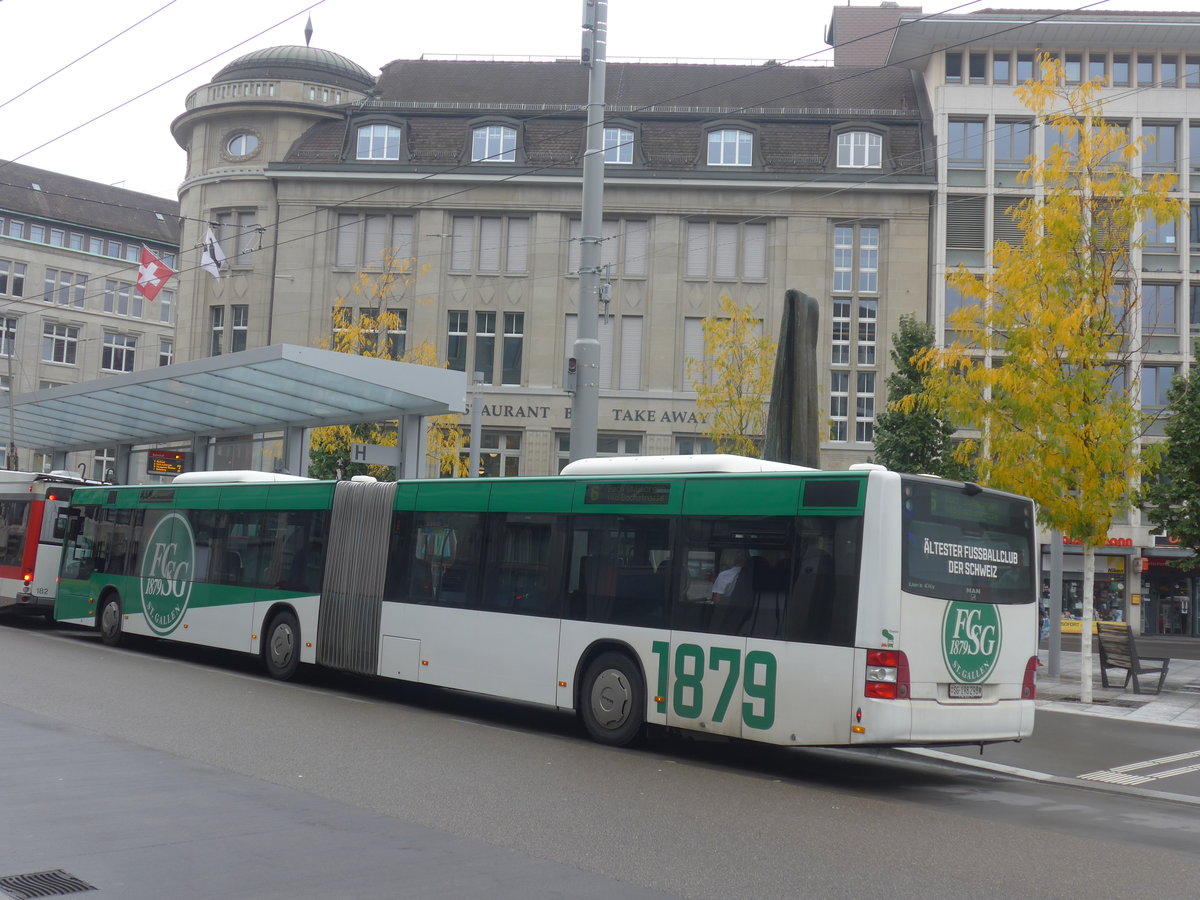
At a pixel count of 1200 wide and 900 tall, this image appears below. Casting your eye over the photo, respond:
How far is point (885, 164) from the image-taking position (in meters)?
45.8

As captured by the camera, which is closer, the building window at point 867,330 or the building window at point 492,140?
Result: the building window at point 867,330

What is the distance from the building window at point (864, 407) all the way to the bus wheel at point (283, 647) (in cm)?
3109

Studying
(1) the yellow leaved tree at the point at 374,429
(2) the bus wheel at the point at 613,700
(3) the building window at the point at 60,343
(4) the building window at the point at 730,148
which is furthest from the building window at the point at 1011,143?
(3) the building window at the point at 60,343

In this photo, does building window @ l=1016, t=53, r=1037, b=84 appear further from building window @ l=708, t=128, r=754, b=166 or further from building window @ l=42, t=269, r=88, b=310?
building window @ l=42, t=269, r=88, b=310

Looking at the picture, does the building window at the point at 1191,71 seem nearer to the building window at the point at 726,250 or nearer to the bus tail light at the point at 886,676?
the building window at the point at 726,250

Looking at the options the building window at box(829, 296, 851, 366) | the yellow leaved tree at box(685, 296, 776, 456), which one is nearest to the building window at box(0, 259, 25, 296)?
the building window at box(829, 296, 851, 366)

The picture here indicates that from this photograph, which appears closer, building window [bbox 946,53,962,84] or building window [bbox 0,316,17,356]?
building window [bbox 946,53,962,84]

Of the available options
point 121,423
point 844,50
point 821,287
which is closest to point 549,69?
point 844,50

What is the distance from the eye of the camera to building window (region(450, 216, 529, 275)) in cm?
4625

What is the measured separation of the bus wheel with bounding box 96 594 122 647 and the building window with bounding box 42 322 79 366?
2265 inches

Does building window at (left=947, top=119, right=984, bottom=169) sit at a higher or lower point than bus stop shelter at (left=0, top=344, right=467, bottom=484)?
higher

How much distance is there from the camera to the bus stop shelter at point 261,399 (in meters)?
19.8

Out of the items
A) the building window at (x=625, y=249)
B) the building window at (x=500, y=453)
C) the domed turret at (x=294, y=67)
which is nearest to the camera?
the building window at (x=625, y=249)

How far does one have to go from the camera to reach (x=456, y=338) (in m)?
46.5
